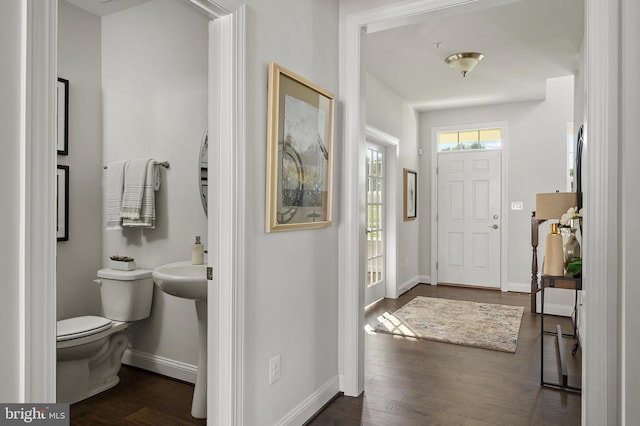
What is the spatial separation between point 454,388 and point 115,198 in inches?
102

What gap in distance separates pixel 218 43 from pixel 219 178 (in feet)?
1.89

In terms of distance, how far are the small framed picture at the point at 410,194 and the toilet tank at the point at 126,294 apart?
3.86 meters

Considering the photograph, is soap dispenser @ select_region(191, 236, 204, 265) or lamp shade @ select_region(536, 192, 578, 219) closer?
soap dispenser @ select_region(191, 236, 204, 265)

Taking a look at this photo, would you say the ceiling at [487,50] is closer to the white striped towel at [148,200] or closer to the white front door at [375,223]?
the white front door at [375,223]

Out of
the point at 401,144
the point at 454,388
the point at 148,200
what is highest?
the point at 401,144

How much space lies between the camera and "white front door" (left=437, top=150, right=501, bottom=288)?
6.13m

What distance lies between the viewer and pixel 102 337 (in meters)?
2.65

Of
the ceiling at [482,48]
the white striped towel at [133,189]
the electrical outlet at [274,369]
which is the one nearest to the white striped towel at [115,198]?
the white striped towel at [133,189]

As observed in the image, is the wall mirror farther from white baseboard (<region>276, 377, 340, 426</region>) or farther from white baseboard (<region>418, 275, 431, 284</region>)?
white baseboard (<region>418, 275, 431, 284</region>)

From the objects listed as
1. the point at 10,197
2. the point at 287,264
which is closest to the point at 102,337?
the point at 287,264

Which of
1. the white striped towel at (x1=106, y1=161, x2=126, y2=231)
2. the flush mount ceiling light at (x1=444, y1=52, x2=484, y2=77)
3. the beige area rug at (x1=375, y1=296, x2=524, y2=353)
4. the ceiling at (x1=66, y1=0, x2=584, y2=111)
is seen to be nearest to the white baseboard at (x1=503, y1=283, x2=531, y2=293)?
the beige area rug at (x1=375, y1=296, x2=524, y2=353)

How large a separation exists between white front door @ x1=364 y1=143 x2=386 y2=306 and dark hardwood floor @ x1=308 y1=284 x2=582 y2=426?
1.39 metres

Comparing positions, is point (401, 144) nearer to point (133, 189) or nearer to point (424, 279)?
point (424, 279)

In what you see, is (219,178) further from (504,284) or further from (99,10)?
(504,284)
